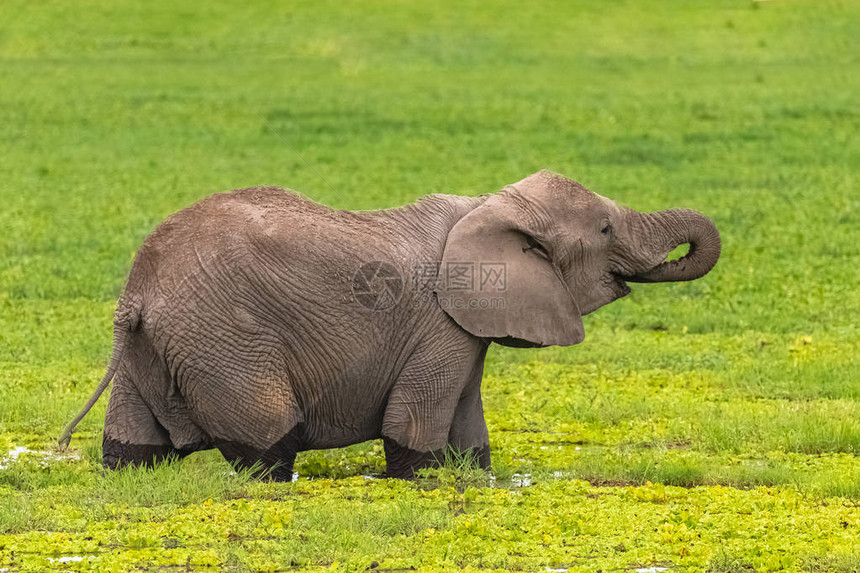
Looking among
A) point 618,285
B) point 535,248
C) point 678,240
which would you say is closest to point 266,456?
point 535,248

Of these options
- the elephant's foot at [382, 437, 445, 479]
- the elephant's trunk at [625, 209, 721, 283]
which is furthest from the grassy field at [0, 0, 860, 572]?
the elephant's trunk at [625, 209, 721, 283]

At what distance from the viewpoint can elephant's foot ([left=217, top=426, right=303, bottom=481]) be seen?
8.91 m

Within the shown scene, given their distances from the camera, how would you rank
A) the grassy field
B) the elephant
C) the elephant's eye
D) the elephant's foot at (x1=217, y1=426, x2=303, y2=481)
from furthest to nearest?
the elephant's eye → the elephant's foot at (x1=217, y1=426, x2=303, y2=481) → the elephant → the grassy field

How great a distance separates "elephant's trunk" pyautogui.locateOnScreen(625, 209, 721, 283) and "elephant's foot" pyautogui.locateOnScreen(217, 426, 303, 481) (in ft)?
8.66

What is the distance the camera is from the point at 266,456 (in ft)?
29.3

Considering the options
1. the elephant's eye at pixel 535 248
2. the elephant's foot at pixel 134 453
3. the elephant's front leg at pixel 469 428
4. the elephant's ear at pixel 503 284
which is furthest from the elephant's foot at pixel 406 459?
the elephant's eye at pixel 535 248

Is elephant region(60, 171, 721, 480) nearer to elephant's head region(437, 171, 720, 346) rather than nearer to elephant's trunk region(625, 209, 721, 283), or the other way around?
elephant's head region(437, 171, 720, 346)

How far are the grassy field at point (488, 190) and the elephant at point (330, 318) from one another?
1.08 feet

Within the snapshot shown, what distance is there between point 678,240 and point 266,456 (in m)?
3.15

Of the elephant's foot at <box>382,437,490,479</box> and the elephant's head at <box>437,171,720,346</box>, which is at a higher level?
the elephant's head at <box>437,171,720,346</box>

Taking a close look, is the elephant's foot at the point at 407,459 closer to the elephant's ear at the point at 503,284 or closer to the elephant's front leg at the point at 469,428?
the elephant's front leg at the point at 469,428

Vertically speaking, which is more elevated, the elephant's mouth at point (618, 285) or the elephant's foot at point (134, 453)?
the elephant's mouth at point (618, 285)

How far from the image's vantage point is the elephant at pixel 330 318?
28.8 ft

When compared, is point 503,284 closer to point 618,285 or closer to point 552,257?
point 552,257
